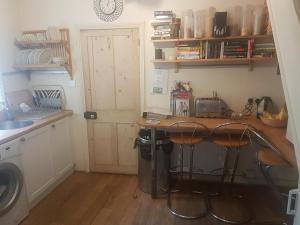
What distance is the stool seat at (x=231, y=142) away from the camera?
7.58 feet

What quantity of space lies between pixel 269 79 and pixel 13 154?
2.82m

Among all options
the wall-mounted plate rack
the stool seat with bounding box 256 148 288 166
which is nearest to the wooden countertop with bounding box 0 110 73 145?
the wall-mounted plate rack

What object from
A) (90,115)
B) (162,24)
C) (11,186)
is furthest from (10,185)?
(162,24)

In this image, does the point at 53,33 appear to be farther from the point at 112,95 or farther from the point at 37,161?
the point at 37,161

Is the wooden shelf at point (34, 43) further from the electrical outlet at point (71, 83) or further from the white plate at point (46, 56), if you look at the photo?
the electrical outlet at point (71, 83)

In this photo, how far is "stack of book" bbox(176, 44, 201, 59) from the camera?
265cm

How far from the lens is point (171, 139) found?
2.49 metres

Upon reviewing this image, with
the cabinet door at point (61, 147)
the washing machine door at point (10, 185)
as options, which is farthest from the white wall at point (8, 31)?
the washing machine door at point (10, 185)

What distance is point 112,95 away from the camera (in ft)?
10.1

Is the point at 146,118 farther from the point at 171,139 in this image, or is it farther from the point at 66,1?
the point at 66,1

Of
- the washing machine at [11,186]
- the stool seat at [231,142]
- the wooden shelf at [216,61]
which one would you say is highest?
the wooden shelf at [216,61]

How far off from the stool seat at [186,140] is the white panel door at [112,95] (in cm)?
77

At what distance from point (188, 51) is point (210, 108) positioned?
71 cm

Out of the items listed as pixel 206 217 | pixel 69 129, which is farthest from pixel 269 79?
pixel 69 129
